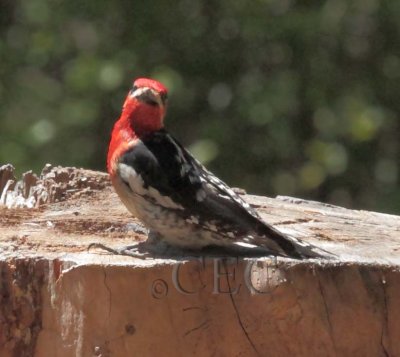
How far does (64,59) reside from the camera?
7.96m

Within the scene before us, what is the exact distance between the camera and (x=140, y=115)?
145 inches

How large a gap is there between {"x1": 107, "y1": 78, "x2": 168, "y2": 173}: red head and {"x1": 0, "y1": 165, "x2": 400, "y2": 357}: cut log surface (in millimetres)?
499

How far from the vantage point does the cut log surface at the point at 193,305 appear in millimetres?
3172

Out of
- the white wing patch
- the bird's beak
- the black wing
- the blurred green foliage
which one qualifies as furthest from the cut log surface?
the blurred green foliage

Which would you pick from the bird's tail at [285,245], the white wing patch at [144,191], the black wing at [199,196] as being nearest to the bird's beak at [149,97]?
the black wing at [199,196]

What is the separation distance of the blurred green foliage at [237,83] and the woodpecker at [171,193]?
3.77 meters

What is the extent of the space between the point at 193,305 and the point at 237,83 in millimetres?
4770

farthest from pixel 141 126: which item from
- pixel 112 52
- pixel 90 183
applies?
pixel 112 52

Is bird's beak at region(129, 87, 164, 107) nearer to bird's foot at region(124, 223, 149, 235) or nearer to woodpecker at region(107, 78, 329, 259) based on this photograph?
woodpecker at region(107, 78, 329, 259)

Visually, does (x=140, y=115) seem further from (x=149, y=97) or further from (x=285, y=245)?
(x=285, y=245)

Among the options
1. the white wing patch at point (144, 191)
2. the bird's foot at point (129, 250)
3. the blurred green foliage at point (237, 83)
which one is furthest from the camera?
the blurred green foliage at point (237, 83)

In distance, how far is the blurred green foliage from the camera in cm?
761

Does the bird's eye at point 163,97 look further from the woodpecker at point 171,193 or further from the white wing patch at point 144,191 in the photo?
the white wing patch at point 144,191

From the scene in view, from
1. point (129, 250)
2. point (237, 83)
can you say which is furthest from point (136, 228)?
point (237, 83)
